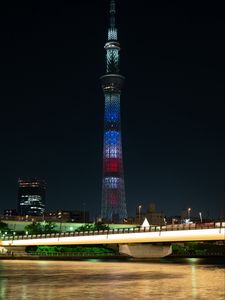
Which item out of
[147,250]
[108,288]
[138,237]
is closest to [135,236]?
[138,237]

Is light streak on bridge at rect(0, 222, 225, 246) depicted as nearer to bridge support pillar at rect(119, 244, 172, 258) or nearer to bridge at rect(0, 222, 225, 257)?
bridge at rect(0, 222, 225, 257)

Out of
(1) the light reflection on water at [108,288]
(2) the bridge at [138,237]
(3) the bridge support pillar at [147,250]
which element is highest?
(2) the bridge at [138,237]

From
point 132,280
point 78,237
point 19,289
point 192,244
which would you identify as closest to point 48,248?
point 78,237

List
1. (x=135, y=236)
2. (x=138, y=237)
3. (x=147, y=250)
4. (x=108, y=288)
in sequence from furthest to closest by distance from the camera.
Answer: (x=147, y=250), (x=135, y=236), (x=138, y=237), (x=108, y=288)

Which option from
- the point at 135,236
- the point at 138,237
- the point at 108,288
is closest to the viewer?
the point at 108,288

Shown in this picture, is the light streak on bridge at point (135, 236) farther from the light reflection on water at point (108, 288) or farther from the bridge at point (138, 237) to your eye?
the light reflection on water at point (108, 288)

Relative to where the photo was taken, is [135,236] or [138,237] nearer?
[138,237]

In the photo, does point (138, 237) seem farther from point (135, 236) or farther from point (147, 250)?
point (147, 250)

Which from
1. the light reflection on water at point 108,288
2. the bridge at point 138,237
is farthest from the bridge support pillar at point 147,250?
the light reflection on water at point 108,288

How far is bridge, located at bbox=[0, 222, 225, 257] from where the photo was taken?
69812 mm

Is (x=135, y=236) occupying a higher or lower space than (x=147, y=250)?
higher

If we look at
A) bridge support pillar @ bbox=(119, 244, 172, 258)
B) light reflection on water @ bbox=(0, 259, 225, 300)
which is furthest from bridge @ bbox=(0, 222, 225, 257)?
light reflection on water @ bbox=(0, 259, 225, 300)

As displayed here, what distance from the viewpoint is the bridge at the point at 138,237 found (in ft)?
229

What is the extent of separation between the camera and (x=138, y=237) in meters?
80.0
